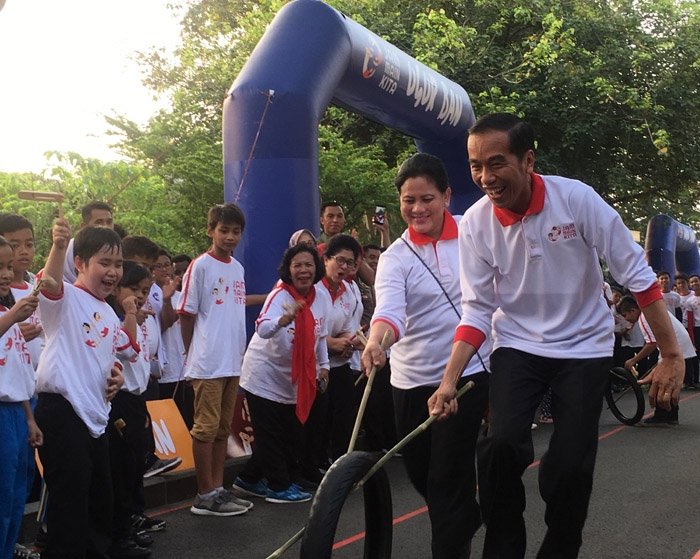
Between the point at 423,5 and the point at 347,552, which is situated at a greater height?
the point at 423,5

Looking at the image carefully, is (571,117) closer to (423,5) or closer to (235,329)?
(423,5)

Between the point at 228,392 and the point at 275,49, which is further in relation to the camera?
the point at 275,49

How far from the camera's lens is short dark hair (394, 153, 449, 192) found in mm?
4594

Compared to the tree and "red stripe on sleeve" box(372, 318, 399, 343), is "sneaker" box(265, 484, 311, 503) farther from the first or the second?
the tree

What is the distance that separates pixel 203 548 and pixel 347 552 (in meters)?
0.88

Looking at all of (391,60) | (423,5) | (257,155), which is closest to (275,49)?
(257,155)

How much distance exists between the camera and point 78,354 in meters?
4.67

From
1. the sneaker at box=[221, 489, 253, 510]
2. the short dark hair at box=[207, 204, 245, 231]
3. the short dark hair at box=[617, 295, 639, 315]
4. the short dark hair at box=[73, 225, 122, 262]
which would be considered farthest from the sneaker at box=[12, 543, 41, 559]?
the short dark hair at box=[617, 295, 639, 315]

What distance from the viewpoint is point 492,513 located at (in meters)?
3.93

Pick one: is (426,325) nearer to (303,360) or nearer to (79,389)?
(79,389)

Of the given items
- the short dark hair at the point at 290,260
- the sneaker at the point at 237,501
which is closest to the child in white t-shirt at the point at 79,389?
the sneaker at the point at 237,501

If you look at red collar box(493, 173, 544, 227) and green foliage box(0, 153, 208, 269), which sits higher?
green foliage box(0, 153, 208, 269)

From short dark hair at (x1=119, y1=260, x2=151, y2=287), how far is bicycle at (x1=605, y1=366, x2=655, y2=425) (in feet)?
22.3

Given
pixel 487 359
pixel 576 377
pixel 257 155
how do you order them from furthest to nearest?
pixel 257 155
pixel 487 359
pixel 576 377
